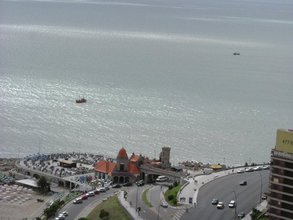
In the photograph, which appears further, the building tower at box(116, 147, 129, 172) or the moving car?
the moving car

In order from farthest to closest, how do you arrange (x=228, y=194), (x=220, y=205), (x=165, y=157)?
1. (x=165, y=157)
2. (x=228, y=194)
3. (x=220, y=205)

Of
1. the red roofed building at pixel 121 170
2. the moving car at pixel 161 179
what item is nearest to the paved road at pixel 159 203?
the moving car at pixel 161 179

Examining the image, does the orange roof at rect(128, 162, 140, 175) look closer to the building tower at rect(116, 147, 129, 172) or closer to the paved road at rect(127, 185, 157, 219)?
the building tower at rect(116, 147, 129, 172)

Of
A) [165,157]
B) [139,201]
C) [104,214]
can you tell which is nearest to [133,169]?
[165,157]

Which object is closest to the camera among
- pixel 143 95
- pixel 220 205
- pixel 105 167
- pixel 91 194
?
pixel 220 205

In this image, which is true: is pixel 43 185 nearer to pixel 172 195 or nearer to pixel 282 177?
pixel 172 195

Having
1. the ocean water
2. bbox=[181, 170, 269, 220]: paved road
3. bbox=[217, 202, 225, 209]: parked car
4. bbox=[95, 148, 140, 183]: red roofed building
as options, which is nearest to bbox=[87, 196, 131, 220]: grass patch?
bbox=[181, 170, 269, 220]: paved road

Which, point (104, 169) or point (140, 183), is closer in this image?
point (140, 183)
